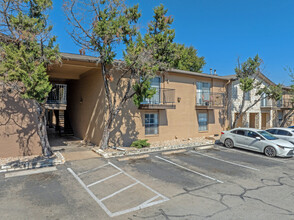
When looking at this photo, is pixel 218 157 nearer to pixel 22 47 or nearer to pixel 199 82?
pixel 199 82

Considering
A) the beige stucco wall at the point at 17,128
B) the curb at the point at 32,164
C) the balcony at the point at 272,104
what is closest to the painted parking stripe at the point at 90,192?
the curb at the point at 32,164

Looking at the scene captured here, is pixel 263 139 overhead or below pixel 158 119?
below

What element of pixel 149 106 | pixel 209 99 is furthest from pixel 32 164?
pixel 209 99

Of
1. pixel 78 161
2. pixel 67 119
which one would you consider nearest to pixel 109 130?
pixel 78 161

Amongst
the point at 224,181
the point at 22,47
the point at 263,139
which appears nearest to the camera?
the point at 224,181

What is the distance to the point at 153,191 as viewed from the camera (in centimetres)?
602

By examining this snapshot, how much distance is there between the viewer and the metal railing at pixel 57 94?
50.3 feet

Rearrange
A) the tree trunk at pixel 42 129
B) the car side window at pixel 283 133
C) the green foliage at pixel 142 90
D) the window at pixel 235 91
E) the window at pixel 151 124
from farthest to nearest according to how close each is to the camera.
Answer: the window at pixel 235 91 < the window at pixel 151 124 < the car side window at pixel 283 133 < the green foliage at pixel 142 90 < the tree trunk at pixel 42 129

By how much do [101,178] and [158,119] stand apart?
752 cm

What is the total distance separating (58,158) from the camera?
9.08m

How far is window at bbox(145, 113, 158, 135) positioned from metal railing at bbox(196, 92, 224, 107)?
4.41m

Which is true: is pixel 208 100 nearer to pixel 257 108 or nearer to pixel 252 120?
pixel 257 108

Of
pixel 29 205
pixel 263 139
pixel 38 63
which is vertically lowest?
pixel 29 205

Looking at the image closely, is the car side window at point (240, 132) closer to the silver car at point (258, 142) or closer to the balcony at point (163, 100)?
the silver car at point (258, 142)
